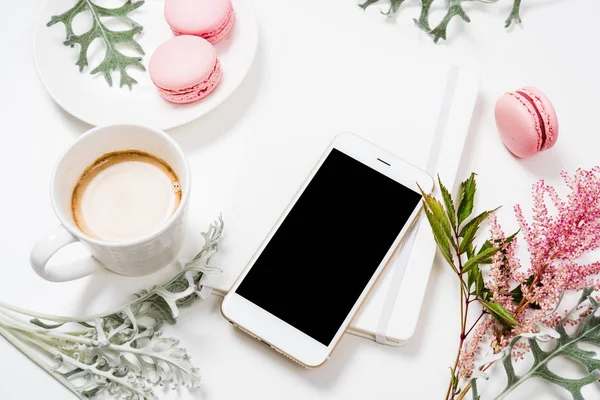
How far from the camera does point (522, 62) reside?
3.24ft

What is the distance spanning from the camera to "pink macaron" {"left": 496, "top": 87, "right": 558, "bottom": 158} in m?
0.89

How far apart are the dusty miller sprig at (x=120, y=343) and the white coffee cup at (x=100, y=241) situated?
0.05 metres

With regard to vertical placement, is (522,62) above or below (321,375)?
above

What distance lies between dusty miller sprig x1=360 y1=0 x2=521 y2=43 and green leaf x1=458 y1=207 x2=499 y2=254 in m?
0.30

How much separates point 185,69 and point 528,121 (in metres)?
0.46

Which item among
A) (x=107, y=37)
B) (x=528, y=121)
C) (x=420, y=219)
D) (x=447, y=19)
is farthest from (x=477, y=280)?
(x=107, y=37)

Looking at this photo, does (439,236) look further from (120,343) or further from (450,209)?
(120,343)

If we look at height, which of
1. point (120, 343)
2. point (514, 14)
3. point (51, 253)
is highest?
point (514, 14)

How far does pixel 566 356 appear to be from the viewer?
0.84m

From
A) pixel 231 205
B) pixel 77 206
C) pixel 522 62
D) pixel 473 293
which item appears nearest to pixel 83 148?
pixel 77 206

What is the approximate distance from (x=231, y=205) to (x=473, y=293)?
34cm

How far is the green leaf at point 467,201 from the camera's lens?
85 centimetres

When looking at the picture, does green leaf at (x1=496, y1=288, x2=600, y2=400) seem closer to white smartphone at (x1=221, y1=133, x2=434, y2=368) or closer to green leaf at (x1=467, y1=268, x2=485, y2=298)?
green leaf at (x1=467, y1=268, x2=485, y2=298)

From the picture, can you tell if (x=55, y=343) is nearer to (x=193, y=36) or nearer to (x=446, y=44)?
(x=193, y=36)
